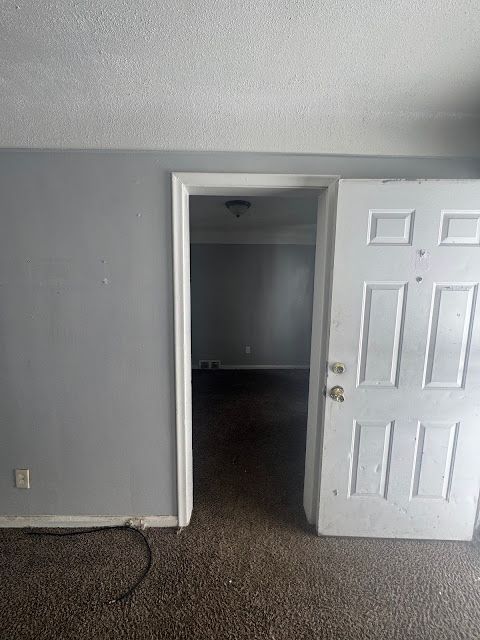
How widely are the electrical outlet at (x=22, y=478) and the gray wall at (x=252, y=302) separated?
3155mm

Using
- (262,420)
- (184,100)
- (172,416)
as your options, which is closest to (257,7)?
(184,100)

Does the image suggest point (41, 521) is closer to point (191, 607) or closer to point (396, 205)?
point (191, 607)

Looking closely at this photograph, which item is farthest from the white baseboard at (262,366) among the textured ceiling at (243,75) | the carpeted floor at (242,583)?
the textured ceiling at (243,75)

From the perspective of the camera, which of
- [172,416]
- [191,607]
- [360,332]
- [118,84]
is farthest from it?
[172,416]

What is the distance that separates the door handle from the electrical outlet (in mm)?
1739

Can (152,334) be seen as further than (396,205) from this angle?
Yes

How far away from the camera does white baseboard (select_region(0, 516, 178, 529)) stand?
5.35ft

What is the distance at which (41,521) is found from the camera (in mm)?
1633

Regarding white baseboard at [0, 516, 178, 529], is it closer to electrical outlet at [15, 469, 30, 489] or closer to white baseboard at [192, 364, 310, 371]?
electrical outlet at [15, 469, 30, 489]

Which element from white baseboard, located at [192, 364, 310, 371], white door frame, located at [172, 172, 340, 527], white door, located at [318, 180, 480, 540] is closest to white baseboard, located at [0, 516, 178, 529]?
white door frame, located at [172, 172, 340, 527]

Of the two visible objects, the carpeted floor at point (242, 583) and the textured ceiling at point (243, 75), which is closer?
the textured ceiling at point (243, 75)

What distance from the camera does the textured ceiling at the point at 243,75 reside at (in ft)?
2.79

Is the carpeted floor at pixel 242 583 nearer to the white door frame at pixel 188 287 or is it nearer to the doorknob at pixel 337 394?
the white door frame at pixel 188 287

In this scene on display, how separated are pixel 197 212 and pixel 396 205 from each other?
255 centimetres
